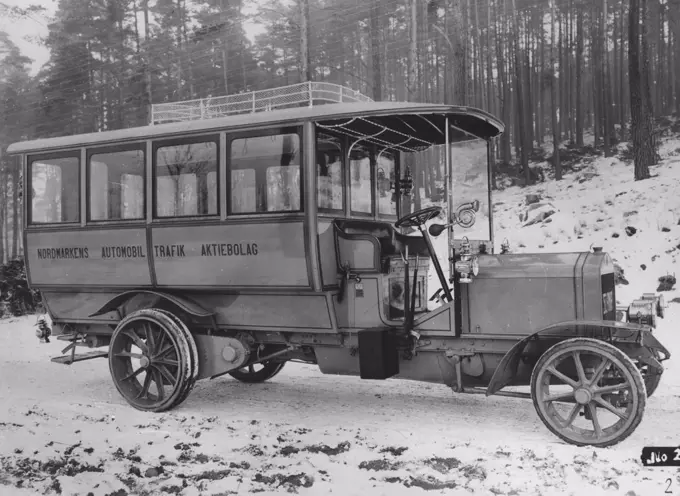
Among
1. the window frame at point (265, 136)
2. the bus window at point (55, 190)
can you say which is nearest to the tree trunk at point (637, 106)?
the window frame at point (265, 136)

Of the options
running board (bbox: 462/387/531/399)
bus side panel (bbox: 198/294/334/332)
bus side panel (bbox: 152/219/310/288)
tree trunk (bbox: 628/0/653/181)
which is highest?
tree trunk (bbox: 628/0/653/181)

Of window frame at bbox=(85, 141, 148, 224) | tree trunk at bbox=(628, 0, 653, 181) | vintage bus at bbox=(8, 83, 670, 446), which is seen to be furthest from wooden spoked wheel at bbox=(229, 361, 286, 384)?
tree trunk at bbox=(628, 0, 653, 181)

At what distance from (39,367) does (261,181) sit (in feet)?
15.6

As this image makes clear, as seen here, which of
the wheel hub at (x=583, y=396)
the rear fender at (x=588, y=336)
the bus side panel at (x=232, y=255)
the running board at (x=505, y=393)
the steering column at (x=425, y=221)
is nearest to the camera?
the wheel hub at (x=583, y=396)

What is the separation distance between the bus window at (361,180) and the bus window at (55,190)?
2.85 metres

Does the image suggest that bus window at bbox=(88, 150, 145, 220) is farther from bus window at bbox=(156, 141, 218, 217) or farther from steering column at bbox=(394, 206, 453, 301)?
steering column at bbox=(394, 206, 453, 301)

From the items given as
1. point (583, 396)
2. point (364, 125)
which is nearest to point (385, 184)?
point (364, 125)

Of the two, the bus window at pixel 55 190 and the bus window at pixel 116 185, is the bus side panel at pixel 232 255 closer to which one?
the bus window at pixel 116 185

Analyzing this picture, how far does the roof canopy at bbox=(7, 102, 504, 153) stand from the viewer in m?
5.56

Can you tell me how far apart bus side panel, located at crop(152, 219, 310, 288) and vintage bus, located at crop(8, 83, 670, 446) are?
1 cm

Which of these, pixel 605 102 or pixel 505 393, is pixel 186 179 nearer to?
pixel 505 393

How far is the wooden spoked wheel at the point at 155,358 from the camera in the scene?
244 inches

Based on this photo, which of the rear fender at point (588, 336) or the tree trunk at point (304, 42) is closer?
the rear fender at point (588, 336)

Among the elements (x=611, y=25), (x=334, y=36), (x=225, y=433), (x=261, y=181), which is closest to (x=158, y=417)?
(x=225, y=433)
